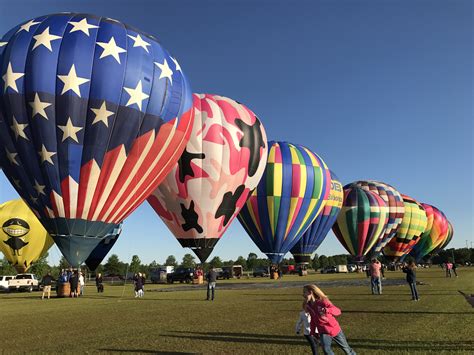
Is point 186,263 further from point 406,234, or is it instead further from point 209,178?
point 209,178

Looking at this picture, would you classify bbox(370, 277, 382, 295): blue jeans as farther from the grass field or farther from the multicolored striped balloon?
the multicolored striped balloon

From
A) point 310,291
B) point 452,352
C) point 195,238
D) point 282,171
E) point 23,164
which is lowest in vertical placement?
point 452,352

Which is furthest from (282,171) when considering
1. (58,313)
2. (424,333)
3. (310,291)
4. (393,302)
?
(310,291)

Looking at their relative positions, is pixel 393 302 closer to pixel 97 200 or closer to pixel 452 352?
pixel 452 352

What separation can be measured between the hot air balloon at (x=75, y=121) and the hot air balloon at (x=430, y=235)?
80213 millimetres

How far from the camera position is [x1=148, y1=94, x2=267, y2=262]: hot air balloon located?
27844mm

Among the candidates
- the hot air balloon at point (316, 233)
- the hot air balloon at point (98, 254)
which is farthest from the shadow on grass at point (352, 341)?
the hot air balloon at point (316, 233)

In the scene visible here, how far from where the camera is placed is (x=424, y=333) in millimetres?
10516

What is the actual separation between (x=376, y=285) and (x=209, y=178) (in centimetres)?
1187

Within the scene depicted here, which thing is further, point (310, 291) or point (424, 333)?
point (424, 333)

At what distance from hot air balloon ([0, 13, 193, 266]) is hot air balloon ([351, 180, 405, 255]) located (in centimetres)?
4878

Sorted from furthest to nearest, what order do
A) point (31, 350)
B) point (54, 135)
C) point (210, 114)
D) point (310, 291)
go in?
point (210, 114) < point (54, 135) < point (31, 350) < point (310, 291)

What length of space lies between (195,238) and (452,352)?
21.3 m

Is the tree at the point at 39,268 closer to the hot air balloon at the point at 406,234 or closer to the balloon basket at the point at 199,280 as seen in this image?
the balloon basket at the point at 199,280
